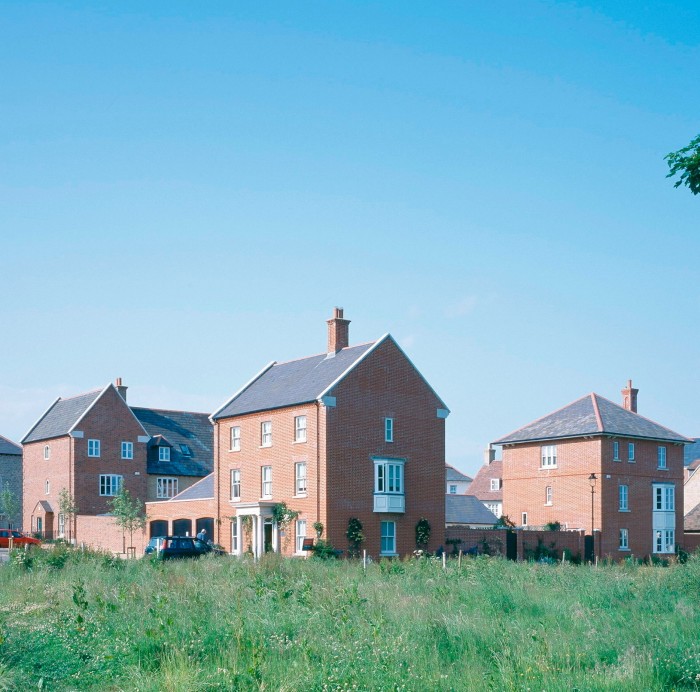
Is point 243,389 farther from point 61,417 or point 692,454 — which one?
point 692,454

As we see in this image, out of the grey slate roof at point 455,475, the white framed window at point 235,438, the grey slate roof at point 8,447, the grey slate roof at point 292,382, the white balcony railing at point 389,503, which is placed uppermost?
the grey slate roof at point 292,382

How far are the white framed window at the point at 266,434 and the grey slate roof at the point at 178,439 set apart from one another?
A: 20126 mm

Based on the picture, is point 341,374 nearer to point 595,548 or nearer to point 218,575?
point 595,548

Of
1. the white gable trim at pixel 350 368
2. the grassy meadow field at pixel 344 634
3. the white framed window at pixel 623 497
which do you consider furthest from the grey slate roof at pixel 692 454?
the grassy meadow field at pixel 344 634

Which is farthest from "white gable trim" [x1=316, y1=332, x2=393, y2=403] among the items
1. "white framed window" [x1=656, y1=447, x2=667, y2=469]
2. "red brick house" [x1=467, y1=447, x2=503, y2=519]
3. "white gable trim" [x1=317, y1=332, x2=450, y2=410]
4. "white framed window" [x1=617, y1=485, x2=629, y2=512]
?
"red brick house" [x1=467, y1=447, x2=503, y2=519]

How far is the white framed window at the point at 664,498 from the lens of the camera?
194ft

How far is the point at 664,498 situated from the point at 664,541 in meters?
2.60

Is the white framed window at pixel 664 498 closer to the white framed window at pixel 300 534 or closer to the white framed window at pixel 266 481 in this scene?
the white framed window at pixel 300 534

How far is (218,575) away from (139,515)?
40.8 metres

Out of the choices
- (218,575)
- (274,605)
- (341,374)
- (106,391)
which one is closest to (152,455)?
(106,391)

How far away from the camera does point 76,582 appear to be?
18.8 metres

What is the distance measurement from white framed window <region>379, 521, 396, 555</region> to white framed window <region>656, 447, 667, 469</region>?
70.3 ft

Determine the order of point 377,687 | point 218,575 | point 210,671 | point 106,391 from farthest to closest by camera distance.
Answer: point 106,391
point 218,575
point 210,671
point 377,687

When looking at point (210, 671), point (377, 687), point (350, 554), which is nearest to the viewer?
point (377, 687)
